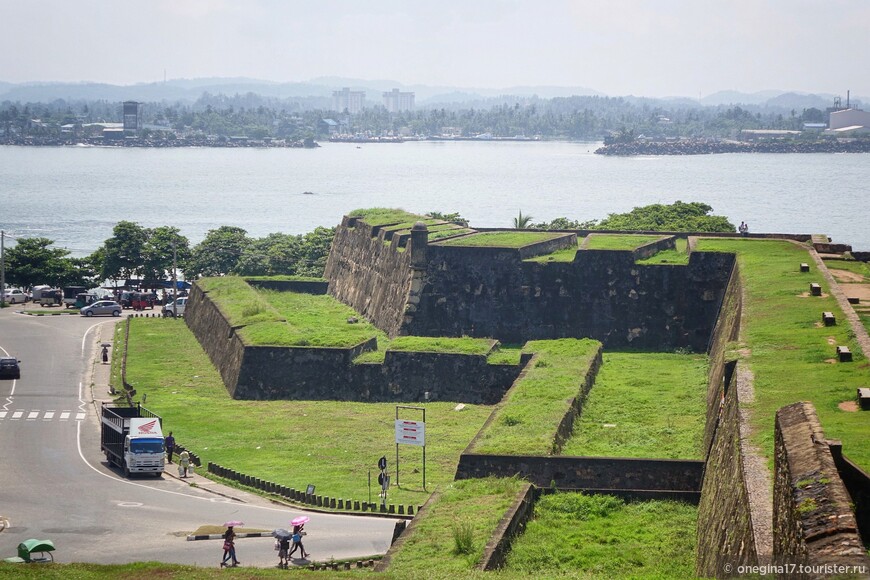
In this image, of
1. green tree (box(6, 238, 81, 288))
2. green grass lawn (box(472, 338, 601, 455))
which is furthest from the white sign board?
green tree (box(6, 238, 81, 288))

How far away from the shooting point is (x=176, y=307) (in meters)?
75.1

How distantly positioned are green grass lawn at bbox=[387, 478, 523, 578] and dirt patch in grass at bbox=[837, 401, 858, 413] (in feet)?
23.0

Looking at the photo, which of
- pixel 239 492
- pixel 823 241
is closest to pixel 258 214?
pixel 823 241

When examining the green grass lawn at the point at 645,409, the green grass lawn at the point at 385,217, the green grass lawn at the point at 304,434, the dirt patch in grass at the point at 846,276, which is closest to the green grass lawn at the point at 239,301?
the green grass lawn at the point at 304,434

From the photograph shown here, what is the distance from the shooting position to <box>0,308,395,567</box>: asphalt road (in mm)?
29047

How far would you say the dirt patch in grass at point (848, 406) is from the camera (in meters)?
22.4

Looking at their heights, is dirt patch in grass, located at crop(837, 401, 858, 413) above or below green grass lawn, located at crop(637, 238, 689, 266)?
above

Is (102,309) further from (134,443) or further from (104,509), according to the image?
(104,509)

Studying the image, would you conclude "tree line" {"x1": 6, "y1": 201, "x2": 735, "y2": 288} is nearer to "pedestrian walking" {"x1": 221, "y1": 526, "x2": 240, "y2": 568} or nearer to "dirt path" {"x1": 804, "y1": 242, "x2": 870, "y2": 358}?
"dirt path" {"x1": 804, "y1": 242, "x2": 870, "y2": 358}

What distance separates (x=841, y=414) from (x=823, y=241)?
34153 mm

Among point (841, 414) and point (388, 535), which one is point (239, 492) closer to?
point (388, 535)

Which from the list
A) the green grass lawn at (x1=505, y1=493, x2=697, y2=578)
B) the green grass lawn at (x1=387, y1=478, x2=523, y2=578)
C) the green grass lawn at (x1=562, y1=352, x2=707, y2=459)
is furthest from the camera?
the green grass lawn at (x1=562, y1=352, x2=707, y2=459)

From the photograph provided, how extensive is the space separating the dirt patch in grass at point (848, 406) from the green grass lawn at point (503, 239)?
30.0m

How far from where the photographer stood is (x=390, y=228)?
62344mm
